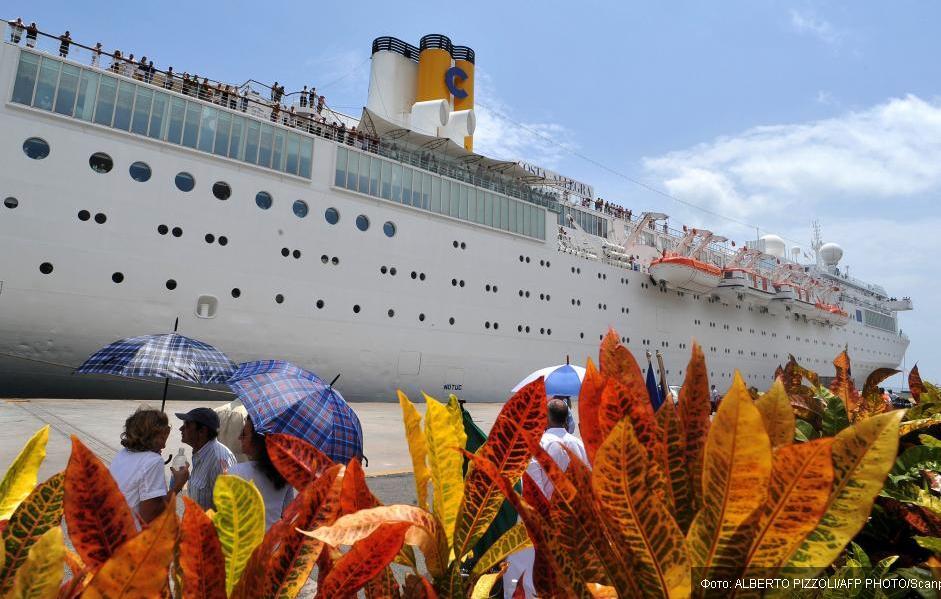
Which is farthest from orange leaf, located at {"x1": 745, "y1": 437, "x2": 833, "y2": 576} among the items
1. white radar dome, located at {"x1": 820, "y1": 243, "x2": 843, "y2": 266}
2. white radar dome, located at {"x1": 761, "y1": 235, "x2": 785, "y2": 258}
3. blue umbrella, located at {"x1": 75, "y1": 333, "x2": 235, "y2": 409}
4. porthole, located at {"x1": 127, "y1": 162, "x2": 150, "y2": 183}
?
white radar dome, located at {"x1": 820, "y1": 243, "x2": 843, "y2": 266}

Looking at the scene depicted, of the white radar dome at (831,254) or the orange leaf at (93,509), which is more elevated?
the white radar dome at (831,254)

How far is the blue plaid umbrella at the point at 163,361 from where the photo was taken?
15.2 feet

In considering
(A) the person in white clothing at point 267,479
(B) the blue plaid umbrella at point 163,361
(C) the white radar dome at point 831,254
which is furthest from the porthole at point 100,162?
(C) the white radar dome at point 831,254

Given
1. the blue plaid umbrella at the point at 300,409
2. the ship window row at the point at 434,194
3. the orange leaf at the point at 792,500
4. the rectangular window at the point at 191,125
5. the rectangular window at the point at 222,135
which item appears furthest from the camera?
the ship window row at the point at 434,194

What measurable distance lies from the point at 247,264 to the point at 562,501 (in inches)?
580

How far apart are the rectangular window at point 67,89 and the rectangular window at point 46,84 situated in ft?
A: 0.37

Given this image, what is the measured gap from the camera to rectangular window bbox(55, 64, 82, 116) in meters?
12.3

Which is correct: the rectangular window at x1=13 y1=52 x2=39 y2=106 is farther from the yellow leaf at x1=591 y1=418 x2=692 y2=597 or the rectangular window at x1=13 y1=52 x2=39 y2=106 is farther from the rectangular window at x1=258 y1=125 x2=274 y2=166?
the yellow leaf at x1=591 y1=418 x2=692 y2=597

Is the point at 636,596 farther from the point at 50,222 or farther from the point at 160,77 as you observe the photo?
the point at 160,77

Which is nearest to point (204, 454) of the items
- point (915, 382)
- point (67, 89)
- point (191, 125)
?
point (915, 382)

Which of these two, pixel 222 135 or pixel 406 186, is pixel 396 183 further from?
pixel 222 135

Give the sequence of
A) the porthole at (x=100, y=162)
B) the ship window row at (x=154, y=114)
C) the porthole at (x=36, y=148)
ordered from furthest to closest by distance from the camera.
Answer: the porthole at (x=100, y=162) < the ship window row at (x=154, y=114) < the porthole at (x=36, y=148)

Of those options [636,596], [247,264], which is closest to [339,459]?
[636,596]

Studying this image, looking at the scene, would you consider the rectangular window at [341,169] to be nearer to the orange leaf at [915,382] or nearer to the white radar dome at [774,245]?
the orange leaf at [915,382]
